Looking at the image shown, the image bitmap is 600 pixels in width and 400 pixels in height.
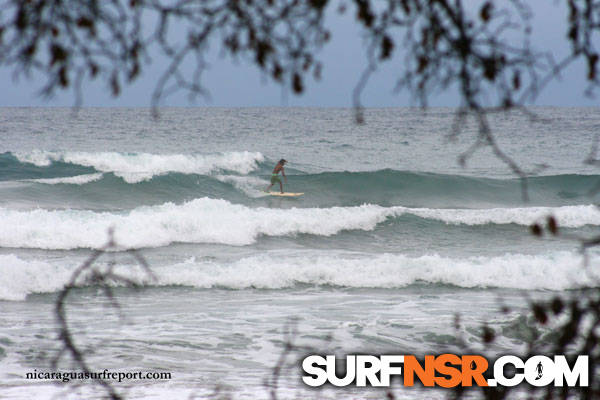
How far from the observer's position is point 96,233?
45.1 feet

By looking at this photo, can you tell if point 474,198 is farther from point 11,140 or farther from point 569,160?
point 11,140

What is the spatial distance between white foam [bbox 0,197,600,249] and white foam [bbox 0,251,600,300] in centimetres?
215

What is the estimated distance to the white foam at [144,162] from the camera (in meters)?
24.8

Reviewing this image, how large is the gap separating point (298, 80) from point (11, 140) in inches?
1497

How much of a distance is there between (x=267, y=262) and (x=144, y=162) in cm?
1503

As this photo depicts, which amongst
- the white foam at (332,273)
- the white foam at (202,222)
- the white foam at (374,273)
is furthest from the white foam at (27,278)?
the white foam at (202,222)

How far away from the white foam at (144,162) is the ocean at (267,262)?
0.35ft

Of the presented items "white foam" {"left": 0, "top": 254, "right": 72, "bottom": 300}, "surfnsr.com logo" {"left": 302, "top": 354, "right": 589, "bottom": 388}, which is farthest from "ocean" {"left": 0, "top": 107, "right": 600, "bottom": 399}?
"surfnsr.com logo" {"left": 302, "top": 354, "right": 589, "bottom": 388}

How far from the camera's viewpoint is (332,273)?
11.0m

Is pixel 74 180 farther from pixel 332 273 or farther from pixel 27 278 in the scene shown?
pixel 332 273

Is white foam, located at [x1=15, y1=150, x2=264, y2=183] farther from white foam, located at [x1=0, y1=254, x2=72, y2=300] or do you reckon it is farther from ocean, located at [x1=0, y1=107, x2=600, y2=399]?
white foam, located at [x1=0, y1=254, x2=72, y2=300]

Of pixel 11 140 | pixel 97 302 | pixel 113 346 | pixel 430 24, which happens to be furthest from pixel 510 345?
pixel 11 140

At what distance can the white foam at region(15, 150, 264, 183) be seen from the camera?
24.8 meters

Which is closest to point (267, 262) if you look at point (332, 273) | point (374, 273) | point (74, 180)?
point (332, 273)
